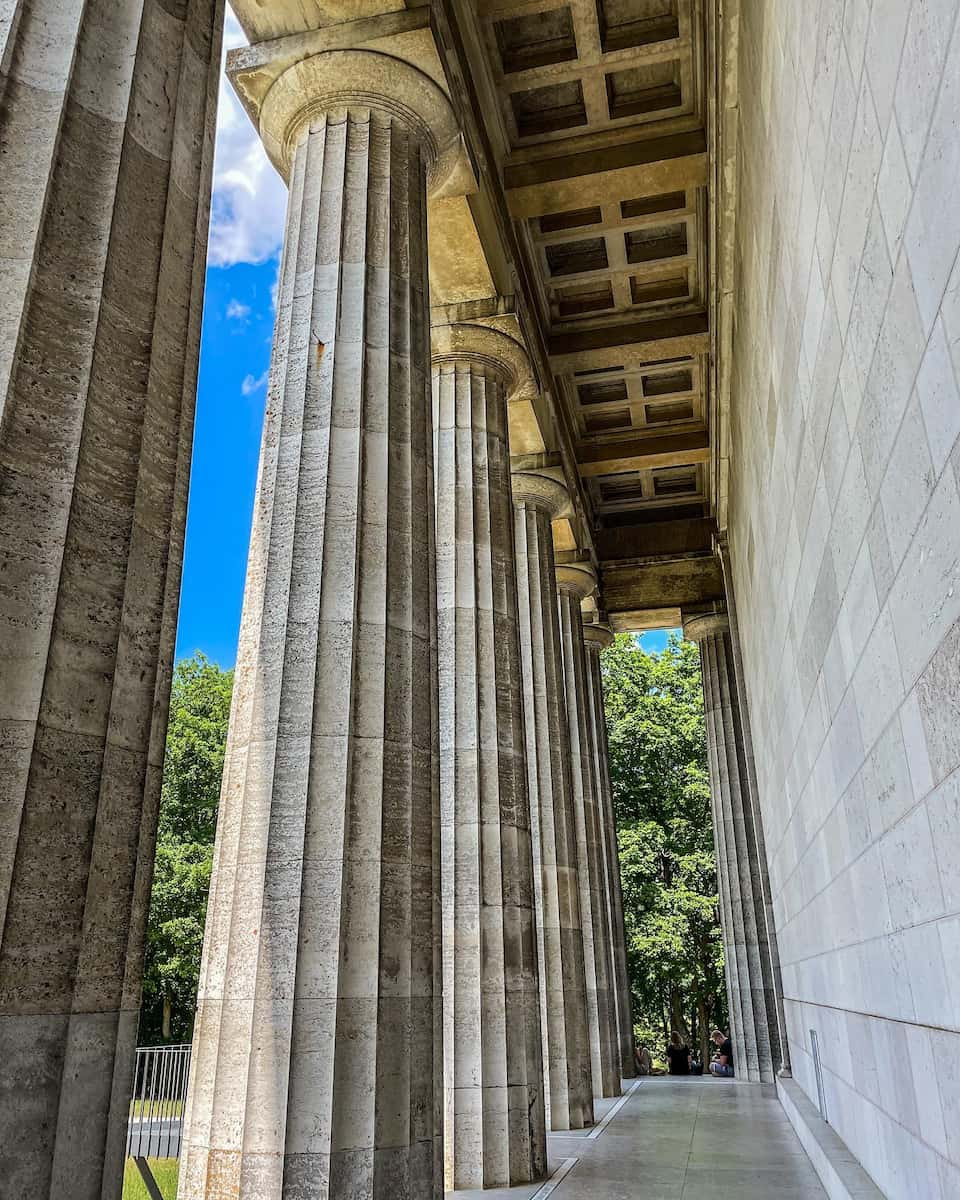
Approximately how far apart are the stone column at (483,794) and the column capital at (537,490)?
19.2ft

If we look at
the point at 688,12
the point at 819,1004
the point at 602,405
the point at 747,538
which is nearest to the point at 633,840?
the point at 602,405

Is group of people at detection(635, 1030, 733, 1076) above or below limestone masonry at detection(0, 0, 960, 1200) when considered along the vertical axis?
below

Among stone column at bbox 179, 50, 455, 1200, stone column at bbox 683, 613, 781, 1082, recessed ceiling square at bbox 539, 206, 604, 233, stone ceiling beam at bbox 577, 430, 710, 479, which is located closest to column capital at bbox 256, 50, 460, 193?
stone column at bbox 179, 50, 455, 1200

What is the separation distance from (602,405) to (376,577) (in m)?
28.7

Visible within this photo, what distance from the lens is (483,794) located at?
72.7 feet

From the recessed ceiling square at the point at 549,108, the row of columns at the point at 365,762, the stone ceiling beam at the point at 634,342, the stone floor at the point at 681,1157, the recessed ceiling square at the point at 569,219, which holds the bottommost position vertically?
the stone floor at the point at 681,1157

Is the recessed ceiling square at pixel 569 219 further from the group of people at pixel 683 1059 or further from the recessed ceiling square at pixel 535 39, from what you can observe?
the group of people at pixel 683 1059

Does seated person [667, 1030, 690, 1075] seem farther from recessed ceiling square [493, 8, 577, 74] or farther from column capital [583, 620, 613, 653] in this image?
recessed ceiling square [493, 8, 577, 74]

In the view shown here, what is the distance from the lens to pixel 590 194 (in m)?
29.5

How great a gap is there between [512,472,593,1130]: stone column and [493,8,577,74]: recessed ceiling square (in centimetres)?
1272

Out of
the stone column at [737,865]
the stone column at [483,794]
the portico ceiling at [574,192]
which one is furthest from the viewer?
the stone column at [737,865]

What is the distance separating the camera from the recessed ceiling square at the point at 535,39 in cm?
2573

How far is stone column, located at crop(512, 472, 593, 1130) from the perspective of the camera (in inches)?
1121

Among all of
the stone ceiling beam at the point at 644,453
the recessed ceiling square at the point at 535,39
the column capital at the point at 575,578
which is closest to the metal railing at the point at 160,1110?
the column capital at the point at 575,578
